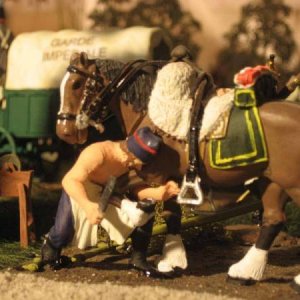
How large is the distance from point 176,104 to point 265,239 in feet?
3.29

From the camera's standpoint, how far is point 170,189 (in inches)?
161

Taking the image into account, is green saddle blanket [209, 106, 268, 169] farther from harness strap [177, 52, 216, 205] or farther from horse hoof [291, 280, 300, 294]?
horse hoof [291, 280, 300, 294]

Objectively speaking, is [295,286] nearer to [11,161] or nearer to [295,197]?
[295,197]

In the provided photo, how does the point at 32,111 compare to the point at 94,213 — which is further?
the point at 32,111

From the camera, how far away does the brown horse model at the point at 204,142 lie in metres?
3.80

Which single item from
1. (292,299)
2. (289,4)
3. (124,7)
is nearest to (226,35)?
(289,4)

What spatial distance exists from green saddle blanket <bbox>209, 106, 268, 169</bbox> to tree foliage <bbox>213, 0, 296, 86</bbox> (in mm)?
6459

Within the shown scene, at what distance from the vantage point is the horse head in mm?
4133

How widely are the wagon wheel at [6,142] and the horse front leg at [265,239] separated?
185 inches

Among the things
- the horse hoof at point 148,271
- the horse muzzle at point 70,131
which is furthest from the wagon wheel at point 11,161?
the horse hoof at point 148,271

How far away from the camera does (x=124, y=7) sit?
37.8 ft

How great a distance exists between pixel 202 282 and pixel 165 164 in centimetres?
81

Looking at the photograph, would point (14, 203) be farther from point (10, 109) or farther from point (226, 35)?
point (226, 35)

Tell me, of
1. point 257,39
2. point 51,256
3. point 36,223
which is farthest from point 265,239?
point 257,39
